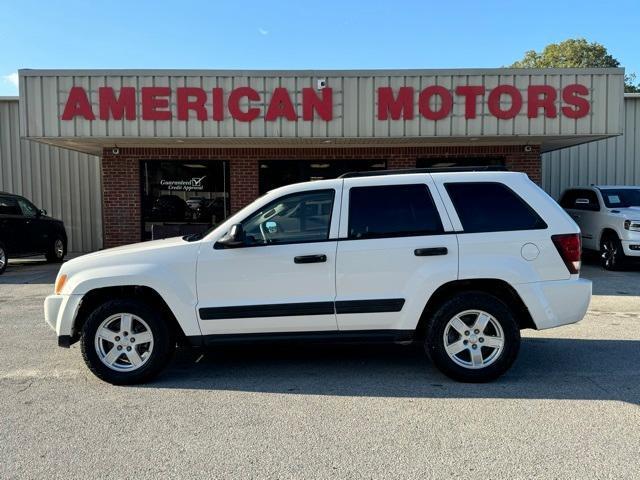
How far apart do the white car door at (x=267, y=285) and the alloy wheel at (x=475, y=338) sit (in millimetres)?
1055

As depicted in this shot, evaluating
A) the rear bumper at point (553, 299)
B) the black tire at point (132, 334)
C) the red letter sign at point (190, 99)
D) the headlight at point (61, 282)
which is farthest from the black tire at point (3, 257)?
the rear bumper at point (553, 299)

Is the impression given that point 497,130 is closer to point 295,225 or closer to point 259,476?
point 295,225

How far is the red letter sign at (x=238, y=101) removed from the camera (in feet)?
33.8

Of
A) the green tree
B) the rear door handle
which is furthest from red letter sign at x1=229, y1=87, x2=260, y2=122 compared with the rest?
the green tree

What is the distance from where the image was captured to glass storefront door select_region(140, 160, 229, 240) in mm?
12742

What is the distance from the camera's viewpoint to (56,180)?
1564 centimetres

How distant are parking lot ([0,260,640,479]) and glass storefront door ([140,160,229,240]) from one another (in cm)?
706

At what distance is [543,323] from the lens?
4.63 metres

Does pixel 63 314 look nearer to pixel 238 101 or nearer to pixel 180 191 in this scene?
pixel 238 101

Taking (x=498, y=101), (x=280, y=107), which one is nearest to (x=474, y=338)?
(x=280, y=107)

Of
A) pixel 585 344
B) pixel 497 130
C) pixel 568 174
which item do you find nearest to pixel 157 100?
pixel 497 130

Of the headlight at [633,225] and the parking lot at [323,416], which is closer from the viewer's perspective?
the parking lot at [323,416]

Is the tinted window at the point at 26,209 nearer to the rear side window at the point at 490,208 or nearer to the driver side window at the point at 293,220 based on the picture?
the driver side window at the point at 293,220

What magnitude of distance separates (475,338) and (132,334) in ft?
9.82
